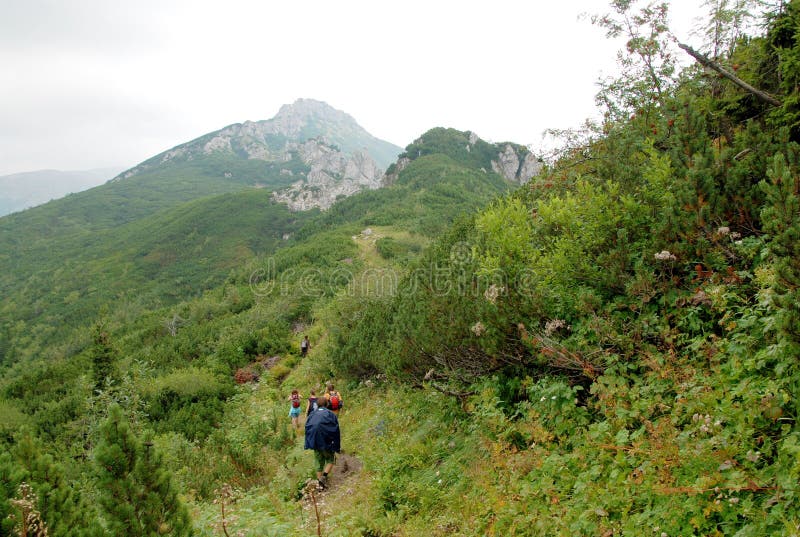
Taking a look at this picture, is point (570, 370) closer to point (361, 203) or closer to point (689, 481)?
point (689, 481)

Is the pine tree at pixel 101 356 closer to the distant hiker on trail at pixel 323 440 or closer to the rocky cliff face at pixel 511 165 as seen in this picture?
the distant hiker on trail at pixel 323 440

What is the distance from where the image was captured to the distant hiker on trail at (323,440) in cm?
706

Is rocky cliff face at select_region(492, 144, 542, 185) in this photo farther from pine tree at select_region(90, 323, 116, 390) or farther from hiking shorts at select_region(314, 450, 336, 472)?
hiking shorts at select_region(314, 450, 336, 472)

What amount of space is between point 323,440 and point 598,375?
460cm

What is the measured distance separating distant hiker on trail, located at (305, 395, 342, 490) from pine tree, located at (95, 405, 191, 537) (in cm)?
374

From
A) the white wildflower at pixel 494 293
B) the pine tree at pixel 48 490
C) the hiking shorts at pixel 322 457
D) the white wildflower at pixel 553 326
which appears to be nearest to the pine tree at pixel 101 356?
the hiking shorts at pixel 322 457

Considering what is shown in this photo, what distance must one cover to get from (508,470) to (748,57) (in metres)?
6.16

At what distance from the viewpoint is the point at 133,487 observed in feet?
10.5

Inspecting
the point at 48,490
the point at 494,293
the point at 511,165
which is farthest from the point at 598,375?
the point at 511,165

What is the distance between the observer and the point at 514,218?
6340mm

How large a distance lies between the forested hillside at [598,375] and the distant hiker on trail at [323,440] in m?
0.34

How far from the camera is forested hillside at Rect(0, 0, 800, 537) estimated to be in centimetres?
316

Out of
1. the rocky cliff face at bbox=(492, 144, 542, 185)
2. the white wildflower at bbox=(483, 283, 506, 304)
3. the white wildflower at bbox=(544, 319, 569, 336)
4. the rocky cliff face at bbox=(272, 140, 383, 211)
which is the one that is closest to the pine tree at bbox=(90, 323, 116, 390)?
the white wildflower at bbox=(483, 283, 506, 304)

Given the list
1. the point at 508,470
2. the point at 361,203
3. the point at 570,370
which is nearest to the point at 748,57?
the point at 570,370
